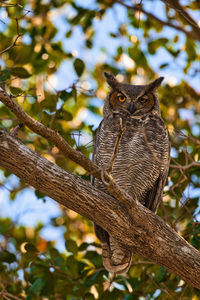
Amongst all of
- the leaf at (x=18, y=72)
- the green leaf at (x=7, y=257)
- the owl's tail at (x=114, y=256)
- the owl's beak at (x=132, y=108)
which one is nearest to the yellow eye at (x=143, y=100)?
Answer: the owl's beak at (x=132, y=108)

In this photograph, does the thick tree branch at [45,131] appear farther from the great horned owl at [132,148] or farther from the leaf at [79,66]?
the leaf at [79,66]

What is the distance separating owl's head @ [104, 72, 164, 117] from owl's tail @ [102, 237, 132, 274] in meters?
1.12

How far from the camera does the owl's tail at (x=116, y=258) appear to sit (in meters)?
3.19

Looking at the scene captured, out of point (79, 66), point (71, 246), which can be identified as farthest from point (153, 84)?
point (71, 246)

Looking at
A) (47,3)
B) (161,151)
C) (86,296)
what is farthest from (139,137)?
(47,3)

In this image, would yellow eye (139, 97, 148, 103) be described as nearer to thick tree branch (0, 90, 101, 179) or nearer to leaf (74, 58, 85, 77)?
leaf (74, 58, 85, 77)

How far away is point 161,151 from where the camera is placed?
3260 mm

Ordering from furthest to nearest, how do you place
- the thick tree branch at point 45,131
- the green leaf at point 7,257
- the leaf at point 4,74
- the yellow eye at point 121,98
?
the yellow eye at point 121,98 → the green leaf at point 7,257 → the leaf at point 4,74 → the thick tree branch at point 45,131

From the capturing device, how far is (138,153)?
3.22 m

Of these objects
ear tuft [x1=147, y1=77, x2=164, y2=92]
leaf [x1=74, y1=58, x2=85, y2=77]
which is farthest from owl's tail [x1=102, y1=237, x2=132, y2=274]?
leaf [x1=74, y1=58, x2=85, y2=77]

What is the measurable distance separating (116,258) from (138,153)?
866 millimetres

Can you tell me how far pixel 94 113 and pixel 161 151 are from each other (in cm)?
149

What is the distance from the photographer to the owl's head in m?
3.51

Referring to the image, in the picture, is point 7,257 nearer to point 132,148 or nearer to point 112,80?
point 132,148
